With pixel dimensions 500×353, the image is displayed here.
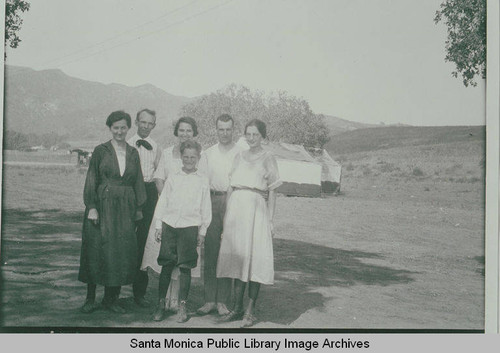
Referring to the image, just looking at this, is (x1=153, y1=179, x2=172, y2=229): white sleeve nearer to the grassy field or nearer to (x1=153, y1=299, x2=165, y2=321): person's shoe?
(x1=153, y1=299, x2=165, y2=321): person's shoe

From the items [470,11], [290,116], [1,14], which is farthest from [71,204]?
[470,11]

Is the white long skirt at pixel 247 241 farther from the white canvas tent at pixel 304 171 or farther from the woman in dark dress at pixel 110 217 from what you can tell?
the white canvas tent at pixel 304 171

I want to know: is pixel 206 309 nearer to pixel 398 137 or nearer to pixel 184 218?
pixel 184 218

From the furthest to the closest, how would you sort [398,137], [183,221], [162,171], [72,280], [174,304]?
1. [398,137]
2. [72,280]
3. [162,171]
4. [174,304]
5. [183,221]

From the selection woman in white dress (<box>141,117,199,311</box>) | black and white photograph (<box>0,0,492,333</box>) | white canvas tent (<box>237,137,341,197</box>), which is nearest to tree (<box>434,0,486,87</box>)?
black and white photograph (<box>0,0,492,333</box>)

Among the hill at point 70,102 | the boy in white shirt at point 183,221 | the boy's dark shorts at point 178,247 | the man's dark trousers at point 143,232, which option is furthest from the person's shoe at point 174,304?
the hill at point 70,102

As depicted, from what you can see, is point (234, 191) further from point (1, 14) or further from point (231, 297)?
point (1, 14)

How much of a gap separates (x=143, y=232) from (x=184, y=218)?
64 cm

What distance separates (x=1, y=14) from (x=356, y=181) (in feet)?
55.4

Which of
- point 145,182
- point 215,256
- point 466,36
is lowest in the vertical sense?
point 215,256

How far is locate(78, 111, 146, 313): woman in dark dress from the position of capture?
3812 millimetres

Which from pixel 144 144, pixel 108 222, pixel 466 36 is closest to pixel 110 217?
pixel 108 222

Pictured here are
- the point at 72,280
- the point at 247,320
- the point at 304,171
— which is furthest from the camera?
the point at 304,171

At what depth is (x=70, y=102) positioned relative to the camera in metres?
5.70
